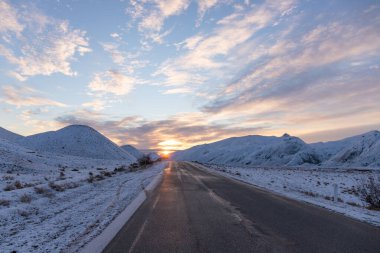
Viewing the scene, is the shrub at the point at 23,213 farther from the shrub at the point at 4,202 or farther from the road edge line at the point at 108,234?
the road edge line at the point at 108,234

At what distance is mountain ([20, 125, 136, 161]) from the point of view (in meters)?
127

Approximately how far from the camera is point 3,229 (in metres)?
8.56

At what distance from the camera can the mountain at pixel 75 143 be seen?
12681 cm

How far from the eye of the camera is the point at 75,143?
13588 centimetres

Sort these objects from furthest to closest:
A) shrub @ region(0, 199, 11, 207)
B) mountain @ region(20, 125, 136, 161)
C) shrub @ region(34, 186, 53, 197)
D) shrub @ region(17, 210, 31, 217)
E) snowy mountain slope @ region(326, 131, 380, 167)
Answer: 1. mountain @ region(20, 125, 136, 161)
2. snowy mountain slope @ region(326, 131, 380, 167)
3. shrub @ region(34, 186, 53, 197)
4. shrub @ region(0, 199, 11, 207)
5. shrub @ region(17, 210, 31, 217)

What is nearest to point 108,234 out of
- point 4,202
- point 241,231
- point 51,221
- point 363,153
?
point 51,221

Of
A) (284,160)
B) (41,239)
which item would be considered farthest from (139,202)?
(284,160)

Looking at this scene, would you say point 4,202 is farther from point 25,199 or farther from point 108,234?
point 108,234

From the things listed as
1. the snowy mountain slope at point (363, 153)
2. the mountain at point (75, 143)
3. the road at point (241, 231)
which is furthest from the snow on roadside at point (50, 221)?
the mountain at point (75, 143)

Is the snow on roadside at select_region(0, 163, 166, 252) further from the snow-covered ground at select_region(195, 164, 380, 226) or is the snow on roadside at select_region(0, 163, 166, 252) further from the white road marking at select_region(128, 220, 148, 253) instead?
the snow-covered ground at select_region(195, 164, 380, 226)

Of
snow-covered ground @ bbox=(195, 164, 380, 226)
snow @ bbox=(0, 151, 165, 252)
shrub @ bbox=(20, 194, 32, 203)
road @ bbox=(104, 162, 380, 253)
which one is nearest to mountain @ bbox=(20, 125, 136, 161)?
snow-covered ground @ bbox=(195, 164, 380, 226)

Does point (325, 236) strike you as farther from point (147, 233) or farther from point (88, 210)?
point (88, 210)

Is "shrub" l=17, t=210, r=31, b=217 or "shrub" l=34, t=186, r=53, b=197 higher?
"shrub" l=34, t=186, r=53, b=197

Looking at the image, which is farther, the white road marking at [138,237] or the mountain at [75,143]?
the mountain at [75,143]
